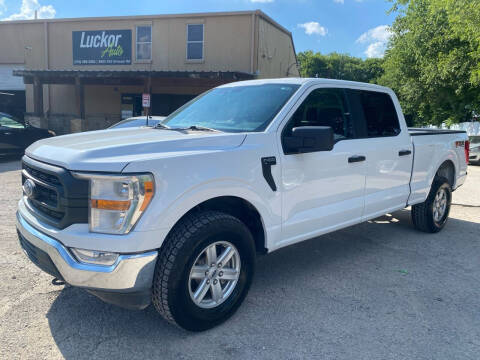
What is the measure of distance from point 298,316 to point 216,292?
Result: 28.5 inches

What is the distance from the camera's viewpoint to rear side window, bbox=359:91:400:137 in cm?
450

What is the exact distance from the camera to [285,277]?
4094 millimetres

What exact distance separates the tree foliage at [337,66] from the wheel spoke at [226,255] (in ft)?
209

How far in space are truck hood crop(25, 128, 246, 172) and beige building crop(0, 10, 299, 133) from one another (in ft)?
49.2

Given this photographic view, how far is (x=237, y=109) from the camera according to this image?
12.4 feet

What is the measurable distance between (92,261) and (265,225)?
1367 millimetres

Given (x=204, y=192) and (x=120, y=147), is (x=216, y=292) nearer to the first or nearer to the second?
(x=204, y=192)

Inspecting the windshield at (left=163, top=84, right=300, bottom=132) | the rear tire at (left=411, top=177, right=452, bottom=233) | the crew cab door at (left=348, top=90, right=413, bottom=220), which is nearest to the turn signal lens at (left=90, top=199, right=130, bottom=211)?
the windshield at (left=163, top=84, right=300, bottom=132)

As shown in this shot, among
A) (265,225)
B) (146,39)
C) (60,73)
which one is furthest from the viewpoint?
(146,39)

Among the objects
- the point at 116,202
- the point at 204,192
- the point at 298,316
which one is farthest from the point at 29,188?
the point at 298,316

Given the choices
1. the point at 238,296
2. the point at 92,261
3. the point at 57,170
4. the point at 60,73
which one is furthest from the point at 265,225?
the point at 60,73

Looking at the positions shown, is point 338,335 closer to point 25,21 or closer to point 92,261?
point 92,261

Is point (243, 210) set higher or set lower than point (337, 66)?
lower

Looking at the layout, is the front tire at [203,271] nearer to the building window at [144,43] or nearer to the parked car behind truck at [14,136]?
the parked car behind truck at [14,136]
